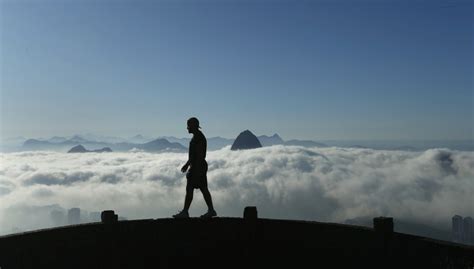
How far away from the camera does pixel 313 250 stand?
1173cm

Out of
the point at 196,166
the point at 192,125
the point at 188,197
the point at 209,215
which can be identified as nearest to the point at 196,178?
the point at 196,166

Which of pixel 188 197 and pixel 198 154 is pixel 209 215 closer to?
pixel 188 197

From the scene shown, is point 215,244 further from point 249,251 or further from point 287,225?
point 287,225

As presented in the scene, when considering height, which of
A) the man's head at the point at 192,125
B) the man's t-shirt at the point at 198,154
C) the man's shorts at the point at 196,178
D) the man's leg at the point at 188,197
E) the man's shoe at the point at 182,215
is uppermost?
the man's head at the point at 192,125

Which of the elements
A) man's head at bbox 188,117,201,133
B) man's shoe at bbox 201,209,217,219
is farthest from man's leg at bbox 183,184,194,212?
man's head at bbox 188,117,201,133

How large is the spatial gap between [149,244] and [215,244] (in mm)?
1790

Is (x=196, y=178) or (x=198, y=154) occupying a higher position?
(x=198, y=154)

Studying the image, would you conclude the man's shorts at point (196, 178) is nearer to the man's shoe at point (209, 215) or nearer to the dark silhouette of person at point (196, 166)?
the dark silhouette of person at point (196, 166)

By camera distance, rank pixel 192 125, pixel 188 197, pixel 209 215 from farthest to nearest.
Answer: pixel 188 197 < pixel 192 125 < pixel 209 215

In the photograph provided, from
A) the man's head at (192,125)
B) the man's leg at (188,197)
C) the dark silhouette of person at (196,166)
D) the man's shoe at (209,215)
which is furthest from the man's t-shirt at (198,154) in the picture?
the man's shoe at (209,215)

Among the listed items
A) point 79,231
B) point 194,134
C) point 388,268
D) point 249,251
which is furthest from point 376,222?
point 79,231

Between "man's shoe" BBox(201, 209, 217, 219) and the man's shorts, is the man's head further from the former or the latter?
"man's shoe" BBox(201, 209, 217, 219)

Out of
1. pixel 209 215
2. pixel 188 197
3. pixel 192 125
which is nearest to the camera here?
pixel 209 215

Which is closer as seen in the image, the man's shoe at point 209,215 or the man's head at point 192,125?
the man's shoe at point 209,215
